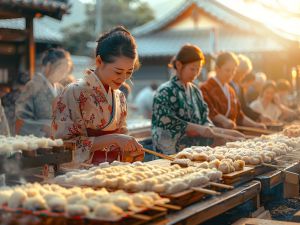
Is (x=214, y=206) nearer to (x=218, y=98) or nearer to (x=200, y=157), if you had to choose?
(x=200, y=157)

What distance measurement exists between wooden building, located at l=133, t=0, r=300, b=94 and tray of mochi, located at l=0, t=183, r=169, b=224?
23699 mm

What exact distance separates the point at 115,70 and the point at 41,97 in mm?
2948

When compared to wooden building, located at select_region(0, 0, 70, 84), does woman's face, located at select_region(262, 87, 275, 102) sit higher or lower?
lower

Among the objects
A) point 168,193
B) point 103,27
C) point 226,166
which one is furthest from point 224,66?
point 103,27

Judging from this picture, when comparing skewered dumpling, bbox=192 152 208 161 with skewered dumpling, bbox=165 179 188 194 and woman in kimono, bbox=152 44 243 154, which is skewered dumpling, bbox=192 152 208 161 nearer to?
skewered dumpling, bbox=165 179 188 194

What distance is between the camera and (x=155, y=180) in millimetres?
3746

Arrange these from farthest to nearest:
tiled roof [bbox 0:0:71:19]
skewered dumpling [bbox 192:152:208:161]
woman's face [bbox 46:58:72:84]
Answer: tiled roof [bbox 0:0:71:19] < woman's face [bbox 46:58:72:84] < skewered dumpling [bbox 192:152:208:161]

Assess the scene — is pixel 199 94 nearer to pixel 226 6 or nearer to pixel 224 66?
pixel 224 66

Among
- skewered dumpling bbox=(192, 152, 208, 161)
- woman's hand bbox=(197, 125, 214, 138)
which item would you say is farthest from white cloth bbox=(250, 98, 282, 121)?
skewered dumpling bbox=(192, 152, 208, 161)

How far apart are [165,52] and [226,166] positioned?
26.1 meters

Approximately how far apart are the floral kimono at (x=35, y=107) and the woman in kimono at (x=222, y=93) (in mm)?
2298

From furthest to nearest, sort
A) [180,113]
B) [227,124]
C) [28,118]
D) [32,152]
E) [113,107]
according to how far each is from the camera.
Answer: [227,124]
[28,118]
[180,113]
[113,107]
[32,152]

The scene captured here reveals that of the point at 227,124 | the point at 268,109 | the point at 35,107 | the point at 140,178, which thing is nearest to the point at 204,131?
the point at 227,124

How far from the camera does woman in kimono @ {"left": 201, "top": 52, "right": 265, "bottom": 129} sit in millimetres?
8148
